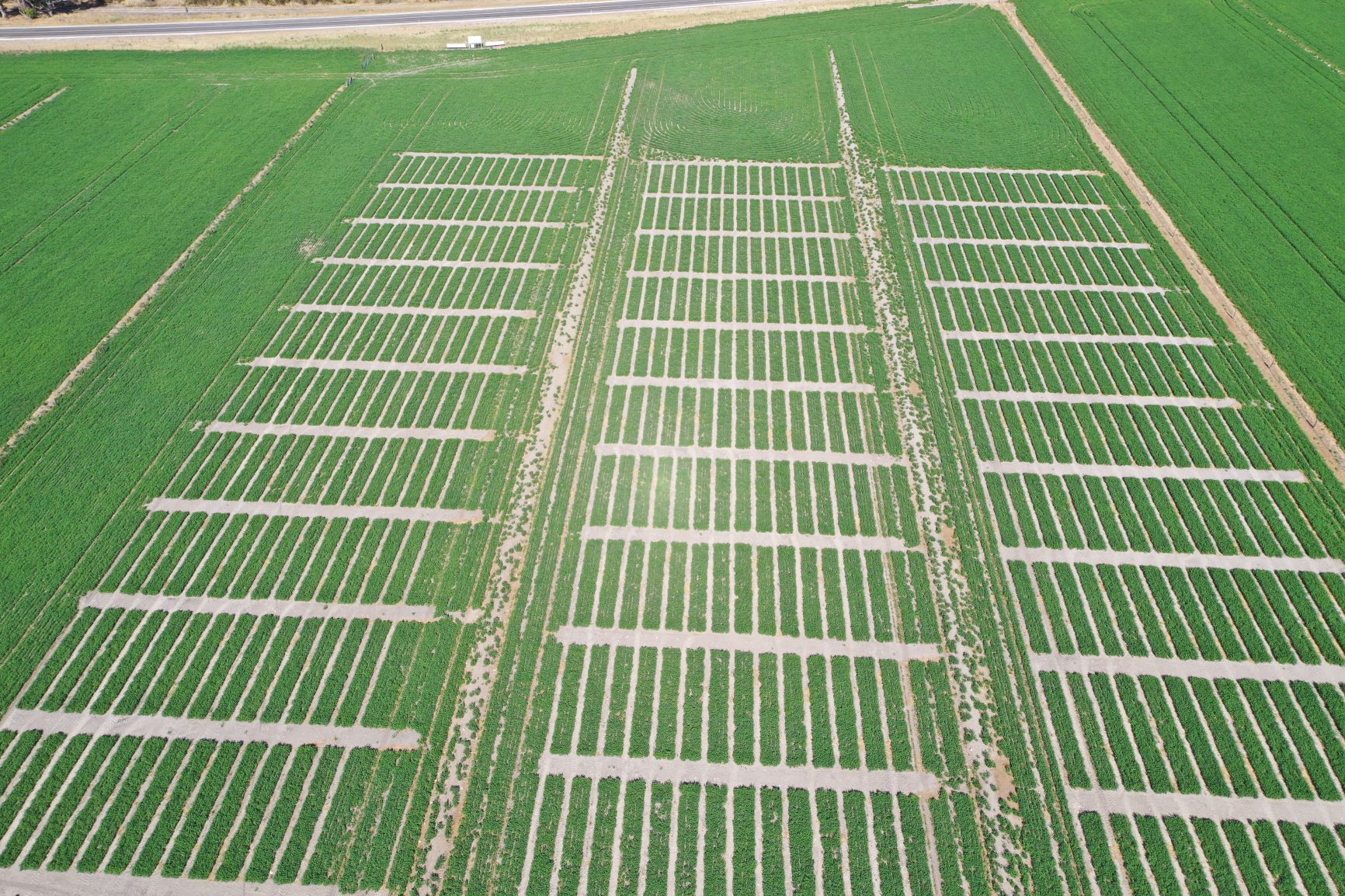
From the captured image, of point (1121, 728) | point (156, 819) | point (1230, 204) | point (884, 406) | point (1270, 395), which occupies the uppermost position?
point (1230, 204)

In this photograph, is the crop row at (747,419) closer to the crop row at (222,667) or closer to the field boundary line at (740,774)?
the crop row at (222,667)

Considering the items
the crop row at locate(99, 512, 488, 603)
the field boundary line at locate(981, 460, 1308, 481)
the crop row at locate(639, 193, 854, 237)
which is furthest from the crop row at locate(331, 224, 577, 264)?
the field boundary line at locate(981, 460, 1308, 481)

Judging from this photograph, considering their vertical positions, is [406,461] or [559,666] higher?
[406,461]

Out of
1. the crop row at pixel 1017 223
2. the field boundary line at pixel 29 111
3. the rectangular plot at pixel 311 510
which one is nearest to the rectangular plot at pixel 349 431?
the rectangular plot at pixel 311 510

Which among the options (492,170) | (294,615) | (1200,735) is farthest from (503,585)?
(492,170)

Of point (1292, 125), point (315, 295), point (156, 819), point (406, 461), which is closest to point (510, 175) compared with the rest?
point (315, 295)

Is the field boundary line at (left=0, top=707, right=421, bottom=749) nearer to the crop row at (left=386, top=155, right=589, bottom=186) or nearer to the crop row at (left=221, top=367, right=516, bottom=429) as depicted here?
the crop row at (left=221, top=367, right=516, bottom=429)

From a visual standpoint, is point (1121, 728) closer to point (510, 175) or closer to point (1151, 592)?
point (1151, 592)

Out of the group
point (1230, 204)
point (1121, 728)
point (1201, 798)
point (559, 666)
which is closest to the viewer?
point (1201, 798)
